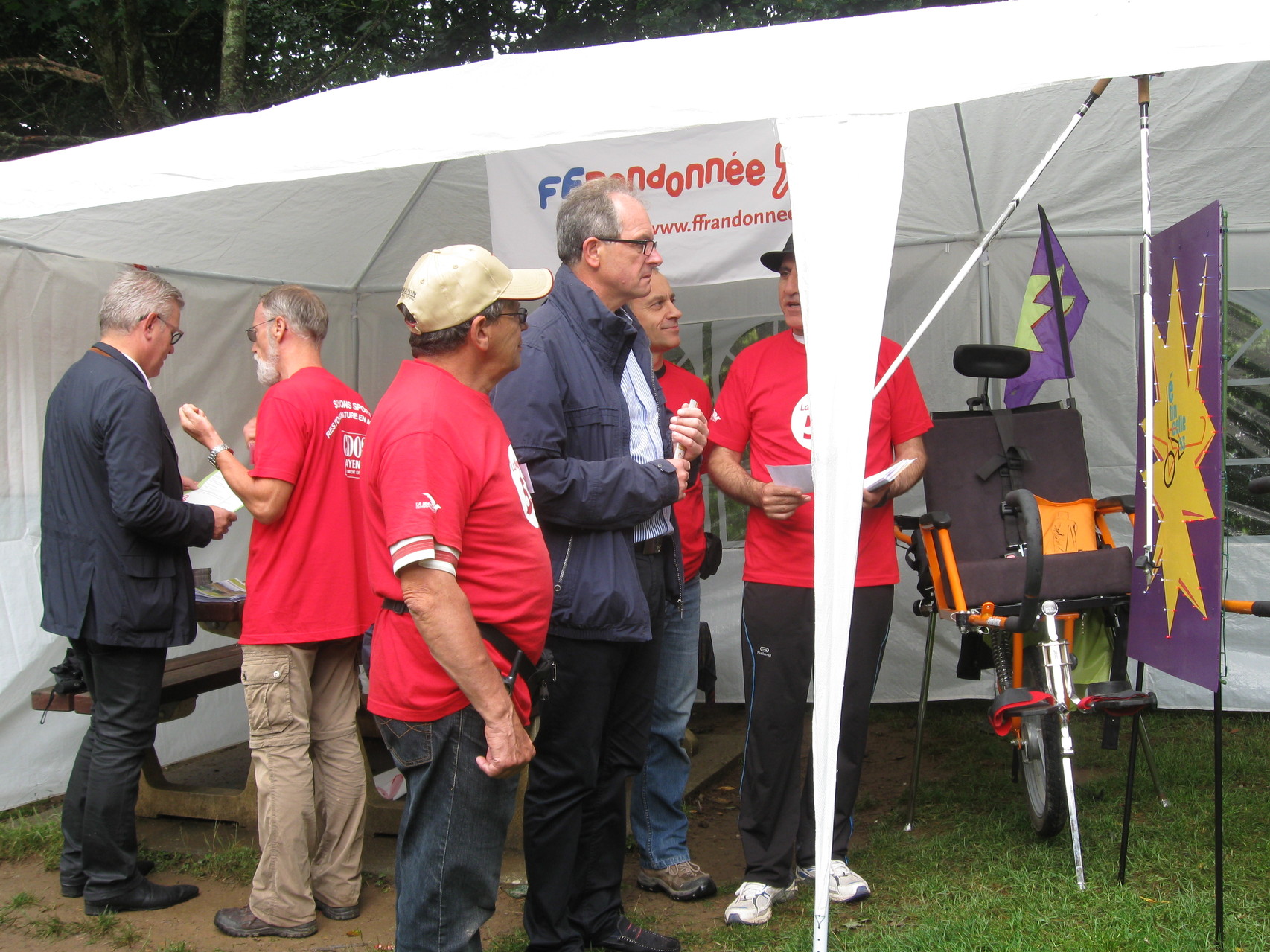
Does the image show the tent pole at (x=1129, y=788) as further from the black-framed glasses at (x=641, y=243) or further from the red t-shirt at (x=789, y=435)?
the black-framed glasses at (x=641, y=243)

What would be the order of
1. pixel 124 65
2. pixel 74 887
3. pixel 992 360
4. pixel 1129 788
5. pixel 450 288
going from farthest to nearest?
pixel 124 65
pixel 992 360
pixel 74 887
pixel 1129 788
pixel 450 288

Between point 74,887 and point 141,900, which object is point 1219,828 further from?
point 74,887

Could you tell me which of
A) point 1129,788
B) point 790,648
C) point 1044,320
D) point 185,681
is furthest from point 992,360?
point 185,681

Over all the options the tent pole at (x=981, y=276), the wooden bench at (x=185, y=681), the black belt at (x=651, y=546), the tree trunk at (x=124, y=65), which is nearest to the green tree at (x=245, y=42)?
the tree trunk at (x=124, y=65)

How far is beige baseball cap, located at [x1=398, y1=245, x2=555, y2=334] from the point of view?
2.22 metres

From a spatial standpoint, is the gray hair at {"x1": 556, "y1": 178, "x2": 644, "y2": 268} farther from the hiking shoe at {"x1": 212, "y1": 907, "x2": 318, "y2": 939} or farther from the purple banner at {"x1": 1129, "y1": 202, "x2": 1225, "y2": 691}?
the hiking shoe at {"x1": 212, "y1": 907, "x2": 318, "y2": 939}

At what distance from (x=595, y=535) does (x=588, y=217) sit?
0.85 meters

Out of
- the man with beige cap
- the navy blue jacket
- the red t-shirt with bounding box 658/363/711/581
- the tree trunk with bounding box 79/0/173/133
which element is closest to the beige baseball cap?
the man with beige cap

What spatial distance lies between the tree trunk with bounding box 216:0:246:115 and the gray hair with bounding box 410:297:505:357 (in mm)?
6485

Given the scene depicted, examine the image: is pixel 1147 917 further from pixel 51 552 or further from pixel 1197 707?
pixel 51 552

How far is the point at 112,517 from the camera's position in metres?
3.37

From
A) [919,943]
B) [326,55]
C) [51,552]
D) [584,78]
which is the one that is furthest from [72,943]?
[326,55]

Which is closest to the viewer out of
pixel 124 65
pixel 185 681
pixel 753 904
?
pixel 753 904

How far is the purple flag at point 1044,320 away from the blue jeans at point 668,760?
5.73 ft
